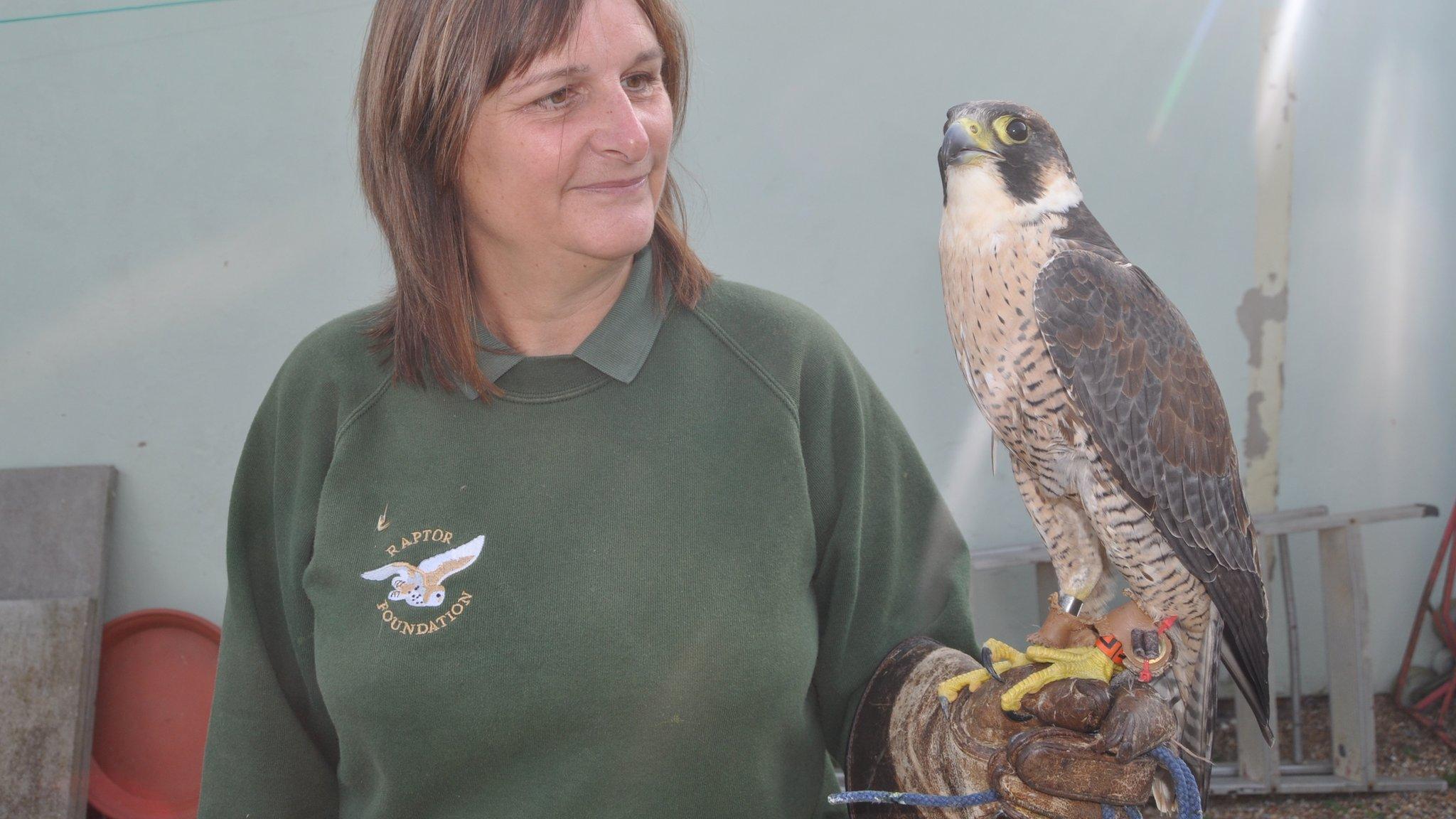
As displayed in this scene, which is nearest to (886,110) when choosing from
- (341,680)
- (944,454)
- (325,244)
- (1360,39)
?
(944,454)

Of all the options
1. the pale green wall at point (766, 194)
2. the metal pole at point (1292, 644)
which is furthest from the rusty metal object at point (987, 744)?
the metal pole at point (1292, 644)

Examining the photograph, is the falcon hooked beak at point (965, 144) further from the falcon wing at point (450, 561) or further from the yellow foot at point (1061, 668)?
the falcon wing at point (450, 561)

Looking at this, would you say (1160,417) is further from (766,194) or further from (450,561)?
(766,194)

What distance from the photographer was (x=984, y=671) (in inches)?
50.3

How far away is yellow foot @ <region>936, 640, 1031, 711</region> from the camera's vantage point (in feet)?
4.18

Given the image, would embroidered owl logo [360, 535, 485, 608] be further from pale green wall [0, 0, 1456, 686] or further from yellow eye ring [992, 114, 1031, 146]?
pale green wall [0, 0, 1456, 686]

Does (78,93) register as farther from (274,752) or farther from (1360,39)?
(1360,39)

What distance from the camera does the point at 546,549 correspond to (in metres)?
1.30

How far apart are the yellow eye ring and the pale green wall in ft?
5.02

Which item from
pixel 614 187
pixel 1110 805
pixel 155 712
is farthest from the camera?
pixel 155 712

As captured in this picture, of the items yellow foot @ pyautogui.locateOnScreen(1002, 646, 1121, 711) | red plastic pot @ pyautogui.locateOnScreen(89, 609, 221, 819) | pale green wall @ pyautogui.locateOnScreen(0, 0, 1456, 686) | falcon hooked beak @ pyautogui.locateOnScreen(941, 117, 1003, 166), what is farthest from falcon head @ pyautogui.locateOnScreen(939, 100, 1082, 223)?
red plastic pot @ pyautogui.locateOnScreen(89, 609, 221, 819)

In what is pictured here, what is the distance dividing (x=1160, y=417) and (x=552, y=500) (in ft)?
2.65

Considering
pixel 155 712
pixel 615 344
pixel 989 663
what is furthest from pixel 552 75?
→ pixel 155 712

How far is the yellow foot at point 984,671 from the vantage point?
128 centimetres
